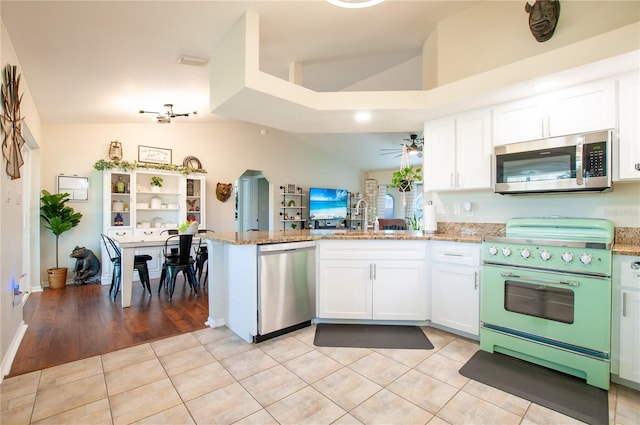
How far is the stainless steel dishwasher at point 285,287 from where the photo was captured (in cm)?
261

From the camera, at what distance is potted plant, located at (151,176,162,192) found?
5430mm

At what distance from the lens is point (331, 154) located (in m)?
8.59

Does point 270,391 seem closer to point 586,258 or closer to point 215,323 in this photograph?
point 215,323

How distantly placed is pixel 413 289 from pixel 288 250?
123 cm

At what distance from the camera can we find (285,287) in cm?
275

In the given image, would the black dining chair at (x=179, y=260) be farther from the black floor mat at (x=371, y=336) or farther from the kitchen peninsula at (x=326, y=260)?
the black floor mat at (x=371, y=336)

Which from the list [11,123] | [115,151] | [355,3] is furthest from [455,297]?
[115,151]

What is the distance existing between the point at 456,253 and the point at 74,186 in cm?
566

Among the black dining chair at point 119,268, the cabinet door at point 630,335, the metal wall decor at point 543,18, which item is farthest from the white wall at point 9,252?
the cabinet door at point 630,335

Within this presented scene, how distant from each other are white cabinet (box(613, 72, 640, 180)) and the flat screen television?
6.29 m

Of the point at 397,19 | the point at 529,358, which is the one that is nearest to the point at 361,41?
the point at 397,19

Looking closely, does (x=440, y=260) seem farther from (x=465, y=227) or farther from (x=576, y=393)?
(x=576, y=393)

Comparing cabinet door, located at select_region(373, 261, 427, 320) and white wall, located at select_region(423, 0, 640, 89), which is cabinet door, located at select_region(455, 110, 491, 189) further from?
cabinet door, located at select_region(373, 261, 427, 320)

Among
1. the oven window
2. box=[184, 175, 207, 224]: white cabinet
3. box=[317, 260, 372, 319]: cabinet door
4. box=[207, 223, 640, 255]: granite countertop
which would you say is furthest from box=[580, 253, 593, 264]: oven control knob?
box=[184, 175, 207, 224]: white cabinet
